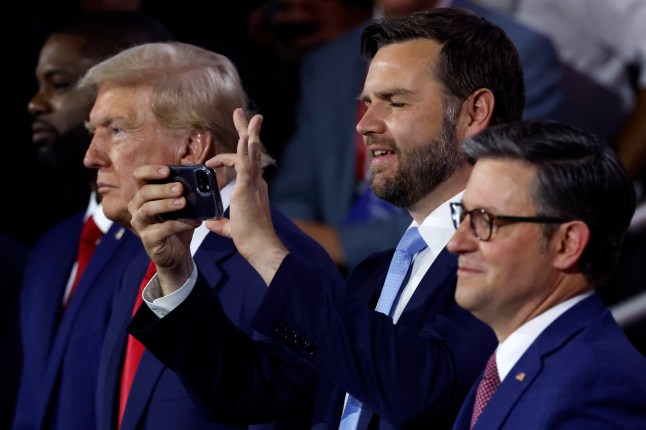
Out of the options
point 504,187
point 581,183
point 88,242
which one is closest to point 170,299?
point 504,187

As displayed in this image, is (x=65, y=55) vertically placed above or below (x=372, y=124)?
below

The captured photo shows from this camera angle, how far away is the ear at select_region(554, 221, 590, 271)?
2.20 metres

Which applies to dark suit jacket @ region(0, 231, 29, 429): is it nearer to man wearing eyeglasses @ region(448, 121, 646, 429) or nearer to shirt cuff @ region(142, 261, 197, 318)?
shirt cuff @ region(142, 261, 197, 318)

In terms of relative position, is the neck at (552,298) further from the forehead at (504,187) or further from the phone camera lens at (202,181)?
the phone camera lens at (202,181)

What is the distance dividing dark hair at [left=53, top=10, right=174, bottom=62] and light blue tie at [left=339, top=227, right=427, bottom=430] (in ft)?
5.16

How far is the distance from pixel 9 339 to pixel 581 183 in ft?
6.75

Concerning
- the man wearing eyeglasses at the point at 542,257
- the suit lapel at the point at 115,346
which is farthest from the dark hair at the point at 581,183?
the suit lapel at the point at 115,346

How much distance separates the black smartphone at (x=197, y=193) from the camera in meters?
2.55

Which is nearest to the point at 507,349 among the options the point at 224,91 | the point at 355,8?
the point at 224,91

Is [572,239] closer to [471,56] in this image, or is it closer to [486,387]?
[486,387]

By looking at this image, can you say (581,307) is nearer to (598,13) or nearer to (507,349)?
(507,349)

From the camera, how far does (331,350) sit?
233 centimetres

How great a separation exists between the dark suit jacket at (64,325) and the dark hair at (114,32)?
1.82ft

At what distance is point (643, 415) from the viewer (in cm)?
213
